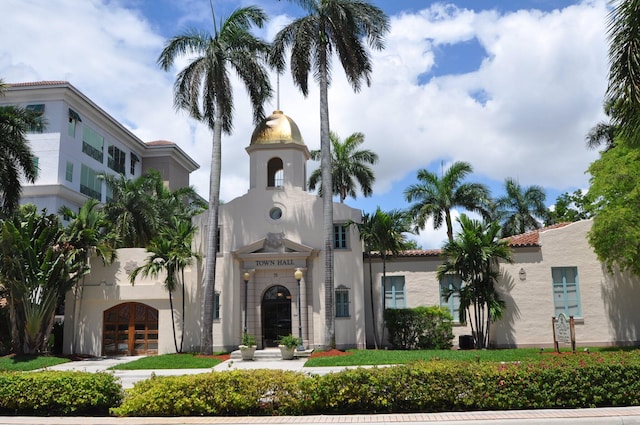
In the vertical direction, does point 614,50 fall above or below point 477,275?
above

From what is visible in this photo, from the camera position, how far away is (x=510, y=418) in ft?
30.4

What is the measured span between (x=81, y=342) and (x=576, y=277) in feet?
71.0

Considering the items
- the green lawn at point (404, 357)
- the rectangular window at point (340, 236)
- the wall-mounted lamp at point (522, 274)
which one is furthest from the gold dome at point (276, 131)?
the wall-mounted lamp at point (522, 274)

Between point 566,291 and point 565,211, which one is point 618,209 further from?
point 565,211

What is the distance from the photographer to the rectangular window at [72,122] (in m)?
39.8

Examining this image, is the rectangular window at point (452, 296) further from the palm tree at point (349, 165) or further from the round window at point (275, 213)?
the palm tree at point (349, 165)

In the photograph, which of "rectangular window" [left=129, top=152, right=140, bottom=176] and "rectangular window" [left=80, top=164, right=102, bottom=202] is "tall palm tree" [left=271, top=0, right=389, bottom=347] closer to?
"rectangular window" [left=80, top=164, right=102, bottom=202]

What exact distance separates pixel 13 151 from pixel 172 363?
1235cm

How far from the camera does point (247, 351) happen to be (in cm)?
2175

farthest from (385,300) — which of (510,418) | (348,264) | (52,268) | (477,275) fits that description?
(510,418)

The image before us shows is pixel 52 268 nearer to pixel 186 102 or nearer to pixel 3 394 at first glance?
pixel 186 102

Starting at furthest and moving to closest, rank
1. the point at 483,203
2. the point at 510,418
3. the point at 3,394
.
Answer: the point at 483,203, the point at 3,394, the point at 510,418

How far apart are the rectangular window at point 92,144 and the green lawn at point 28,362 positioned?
2271 centimetres

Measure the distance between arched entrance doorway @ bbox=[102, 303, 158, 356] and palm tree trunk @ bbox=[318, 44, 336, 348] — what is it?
316 inches
